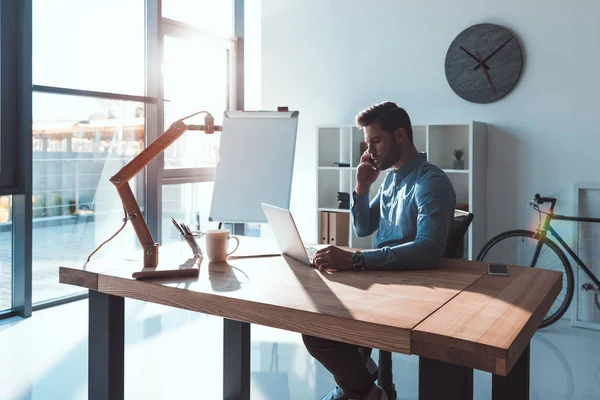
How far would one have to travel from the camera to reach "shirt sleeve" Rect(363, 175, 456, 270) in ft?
6.43

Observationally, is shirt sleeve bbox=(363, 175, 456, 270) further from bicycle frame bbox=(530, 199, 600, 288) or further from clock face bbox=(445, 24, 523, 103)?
clock face bbox=(445, 24, 523, 103)

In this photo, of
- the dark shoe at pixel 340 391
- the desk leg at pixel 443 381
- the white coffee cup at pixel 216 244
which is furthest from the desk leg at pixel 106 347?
the desk leg at pixel 443 381

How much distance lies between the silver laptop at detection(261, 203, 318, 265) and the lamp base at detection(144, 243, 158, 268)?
0.46 metres

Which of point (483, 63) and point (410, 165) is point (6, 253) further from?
point (483, 63)

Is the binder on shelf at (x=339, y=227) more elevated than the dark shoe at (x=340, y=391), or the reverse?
the binder on shelf at (x=339, y=227)

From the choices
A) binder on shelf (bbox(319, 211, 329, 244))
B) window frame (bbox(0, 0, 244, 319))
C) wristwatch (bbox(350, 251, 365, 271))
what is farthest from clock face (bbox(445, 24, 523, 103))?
window frame (bbox(0, 0, 244, 319))

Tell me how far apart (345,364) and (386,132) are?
1.00 meters

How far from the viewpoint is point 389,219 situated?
247 centimetres

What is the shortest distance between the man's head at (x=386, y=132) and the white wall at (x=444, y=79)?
2.11m

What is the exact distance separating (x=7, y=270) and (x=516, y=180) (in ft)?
12.7

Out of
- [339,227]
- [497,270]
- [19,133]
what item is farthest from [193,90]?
[497,270]

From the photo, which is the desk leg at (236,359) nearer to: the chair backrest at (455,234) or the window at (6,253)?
the chair backrest at (455,234)

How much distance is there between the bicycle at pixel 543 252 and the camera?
3840 millimetres

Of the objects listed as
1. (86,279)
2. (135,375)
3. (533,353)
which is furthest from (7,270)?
(533,353)
